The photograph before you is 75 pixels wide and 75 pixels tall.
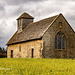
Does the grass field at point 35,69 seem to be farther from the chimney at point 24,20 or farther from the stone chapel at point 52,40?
the chimney at point 24,20

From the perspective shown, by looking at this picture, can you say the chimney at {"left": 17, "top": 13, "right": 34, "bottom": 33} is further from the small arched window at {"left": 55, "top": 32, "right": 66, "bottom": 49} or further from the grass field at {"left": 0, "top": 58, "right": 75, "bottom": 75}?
the grass field at {"left": 0, "top": 58, "right": 75, "bottom": 75}

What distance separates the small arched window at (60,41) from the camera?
1577 inches

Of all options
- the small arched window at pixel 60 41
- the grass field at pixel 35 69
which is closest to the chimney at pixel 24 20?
the small arched window at pixel 60 41

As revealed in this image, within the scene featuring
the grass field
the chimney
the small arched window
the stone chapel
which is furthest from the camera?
the chimney

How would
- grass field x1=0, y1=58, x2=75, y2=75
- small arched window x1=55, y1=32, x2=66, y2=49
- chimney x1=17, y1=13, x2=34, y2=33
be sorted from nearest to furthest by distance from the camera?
grass field x1=0, y1=58, x2=75, y2=75, small arched window x1=55, y1=32, x2=66, y2=49, chimney x1=17, y1=13, x2=34, y2=33

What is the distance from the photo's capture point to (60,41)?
40.5 metres

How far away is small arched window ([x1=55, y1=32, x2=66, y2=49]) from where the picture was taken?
40044 mm

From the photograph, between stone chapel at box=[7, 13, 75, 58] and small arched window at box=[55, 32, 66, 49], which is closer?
stone chapel at box=[7, 13, 75, 58]

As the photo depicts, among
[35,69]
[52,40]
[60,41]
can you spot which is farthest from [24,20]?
[35,69]

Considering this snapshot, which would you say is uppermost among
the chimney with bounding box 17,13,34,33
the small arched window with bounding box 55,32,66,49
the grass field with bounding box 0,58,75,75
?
the chimney with bounding box 17,13,34,33

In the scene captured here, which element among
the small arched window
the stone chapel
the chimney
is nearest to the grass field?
the stone chapel

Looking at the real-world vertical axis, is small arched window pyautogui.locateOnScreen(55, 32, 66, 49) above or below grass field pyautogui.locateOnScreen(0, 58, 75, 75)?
above

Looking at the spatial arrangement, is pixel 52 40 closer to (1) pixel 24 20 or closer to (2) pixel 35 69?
(1) pixel 24 20

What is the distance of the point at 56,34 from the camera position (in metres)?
40.1
